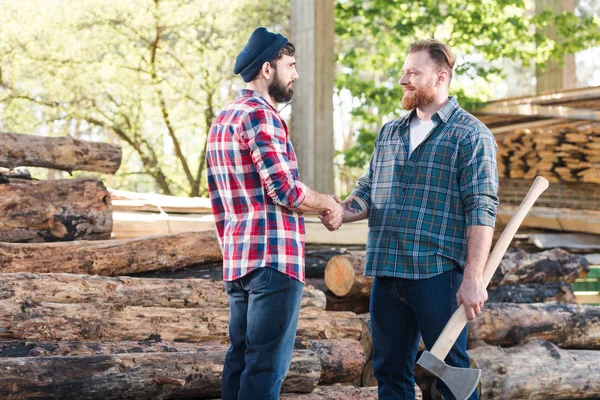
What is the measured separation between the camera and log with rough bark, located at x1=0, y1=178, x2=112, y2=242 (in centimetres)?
577

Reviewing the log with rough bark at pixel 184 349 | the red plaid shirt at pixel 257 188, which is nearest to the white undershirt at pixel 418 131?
the red plaid shirt at pixel 257 188

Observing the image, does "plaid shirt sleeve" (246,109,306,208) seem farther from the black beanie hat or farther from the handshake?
the handshake

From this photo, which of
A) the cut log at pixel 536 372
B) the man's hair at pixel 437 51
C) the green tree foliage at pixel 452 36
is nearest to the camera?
the man's hair at pixel 437 51

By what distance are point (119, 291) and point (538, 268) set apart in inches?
155

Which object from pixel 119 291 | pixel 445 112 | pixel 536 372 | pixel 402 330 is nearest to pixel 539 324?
pixel 536 372

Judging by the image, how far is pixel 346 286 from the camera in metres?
5.71

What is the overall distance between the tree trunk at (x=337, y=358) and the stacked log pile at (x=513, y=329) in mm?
406

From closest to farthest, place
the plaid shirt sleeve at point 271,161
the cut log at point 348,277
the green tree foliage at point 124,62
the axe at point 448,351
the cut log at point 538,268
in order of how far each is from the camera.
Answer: the plaid shirt sleeve at point 271,161
the axe at point 448,351
the cut log at point 348,277
the cut log at point 538,268
the green tree foliage at point 124,62

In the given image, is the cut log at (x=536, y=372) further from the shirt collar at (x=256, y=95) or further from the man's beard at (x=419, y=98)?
the shirt collar at (x=256, y=95)

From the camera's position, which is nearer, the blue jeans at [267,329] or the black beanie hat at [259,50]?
the blue jeans at [267,329]

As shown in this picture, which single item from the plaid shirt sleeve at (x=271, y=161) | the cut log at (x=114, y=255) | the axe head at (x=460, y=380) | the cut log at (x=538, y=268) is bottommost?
the axe head at (x=460, y=380)

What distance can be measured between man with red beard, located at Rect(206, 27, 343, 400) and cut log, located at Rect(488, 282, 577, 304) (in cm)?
376

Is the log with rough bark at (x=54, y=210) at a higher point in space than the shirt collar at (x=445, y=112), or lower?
lower

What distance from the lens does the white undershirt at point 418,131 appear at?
3679mm
